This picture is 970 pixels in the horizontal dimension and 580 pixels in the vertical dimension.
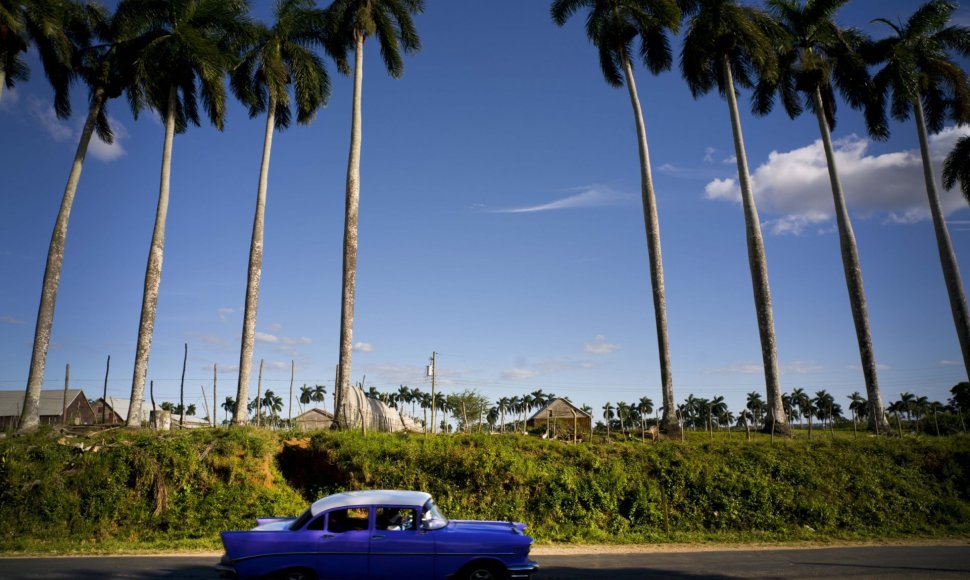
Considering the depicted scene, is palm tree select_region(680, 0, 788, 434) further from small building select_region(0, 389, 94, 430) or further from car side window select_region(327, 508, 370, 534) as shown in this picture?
small building select_region(0, 389, 94, 430)

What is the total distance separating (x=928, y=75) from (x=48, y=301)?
43.2m

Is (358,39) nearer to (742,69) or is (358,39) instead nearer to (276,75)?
(276,75)

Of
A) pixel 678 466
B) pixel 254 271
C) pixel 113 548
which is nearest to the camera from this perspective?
pixel 113 548

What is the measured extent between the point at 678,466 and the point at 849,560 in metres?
6.60

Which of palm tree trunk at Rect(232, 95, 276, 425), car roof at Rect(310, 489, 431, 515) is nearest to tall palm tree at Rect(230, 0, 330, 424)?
palm tree trunk at Rect(232, 95, 276, 425)

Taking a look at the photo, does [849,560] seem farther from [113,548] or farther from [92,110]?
[92,110]

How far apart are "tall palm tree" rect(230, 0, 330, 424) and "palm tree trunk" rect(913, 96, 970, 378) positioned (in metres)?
30.8

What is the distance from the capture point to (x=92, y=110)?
28141 mm

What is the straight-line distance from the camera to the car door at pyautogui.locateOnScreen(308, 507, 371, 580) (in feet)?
30.0

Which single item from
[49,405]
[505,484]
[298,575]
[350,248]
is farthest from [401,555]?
[49,405]

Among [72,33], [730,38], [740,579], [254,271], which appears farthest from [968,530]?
[72,33]

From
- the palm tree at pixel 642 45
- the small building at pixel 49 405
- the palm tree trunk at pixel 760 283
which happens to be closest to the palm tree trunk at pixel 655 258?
the palm tree at pixel 642 45

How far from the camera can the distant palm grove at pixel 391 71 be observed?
83.0 ft

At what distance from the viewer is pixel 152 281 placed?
2547 cm
